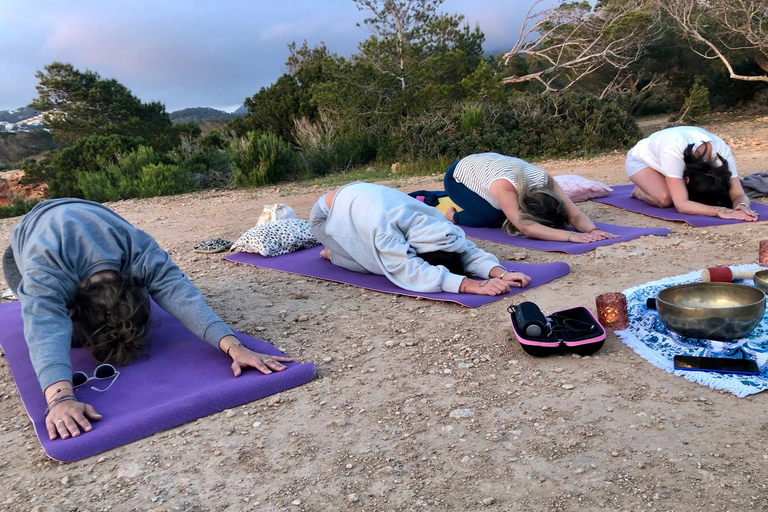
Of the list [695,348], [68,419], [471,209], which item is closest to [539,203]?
[471,209]

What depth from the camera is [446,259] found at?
3.49m

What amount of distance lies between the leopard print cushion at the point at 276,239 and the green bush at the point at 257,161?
4.90 m

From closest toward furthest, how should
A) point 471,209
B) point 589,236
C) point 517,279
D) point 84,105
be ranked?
point 517,279 < point 589,236 < point 471,209 < point 84,105

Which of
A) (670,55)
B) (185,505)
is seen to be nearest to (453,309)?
(185,505)

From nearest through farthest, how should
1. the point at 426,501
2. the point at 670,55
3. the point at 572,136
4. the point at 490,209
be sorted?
the point at 426,501
the point at 490,209
the point at 572,136
the point at 670,55

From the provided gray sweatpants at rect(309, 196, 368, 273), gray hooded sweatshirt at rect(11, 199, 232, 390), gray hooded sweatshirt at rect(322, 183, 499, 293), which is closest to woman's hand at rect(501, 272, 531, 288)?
gray hooded sweatshirt at rect(322, 183, 499, 293)

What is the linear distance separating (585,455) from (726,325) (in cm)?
95

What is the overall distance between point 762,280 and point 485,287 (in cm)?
130

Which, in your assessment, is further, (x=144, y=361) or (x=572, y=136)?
(x=572, y=136)

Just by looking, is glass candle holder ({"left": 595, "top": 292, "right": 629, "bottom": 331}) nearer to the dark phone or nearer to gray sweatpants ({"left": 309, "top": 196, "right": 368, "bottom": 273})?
the dark phone

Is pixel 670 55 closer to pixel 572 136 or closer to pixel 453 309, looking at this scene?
pixel 572 136

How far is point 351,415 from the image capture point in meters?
2.22

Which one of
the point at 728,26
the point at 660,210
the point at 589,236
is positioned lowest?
the point at 660,210

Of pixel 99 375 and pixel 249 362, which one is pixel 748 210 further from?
pixel 99 375
